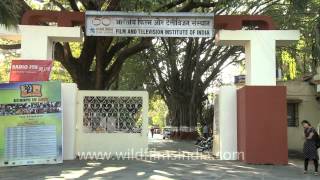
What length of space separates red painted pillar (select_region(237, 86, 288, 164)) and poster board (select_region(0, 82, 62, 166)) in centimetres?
556

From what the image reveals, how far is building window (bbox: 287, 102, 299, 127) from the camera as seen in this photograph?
2695 centimetres

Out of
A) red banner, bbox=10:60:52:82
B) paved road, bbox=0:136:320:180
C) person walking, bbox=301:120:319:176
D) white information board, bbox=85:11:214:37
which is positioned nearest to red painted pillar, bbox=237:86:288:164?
paved road, bbox=0:136:320:180

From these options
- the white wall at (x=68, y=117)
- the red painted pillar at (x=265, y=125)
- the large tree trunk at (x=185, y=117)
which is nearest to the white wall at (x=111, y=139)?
the white wall at (x=68, y=117)

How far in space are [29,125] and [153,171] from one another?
3.90 metres

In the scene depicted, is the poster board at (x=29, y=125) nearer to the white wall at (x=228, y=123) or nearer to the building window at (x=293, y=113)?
the white wall at (x=228, y=123)

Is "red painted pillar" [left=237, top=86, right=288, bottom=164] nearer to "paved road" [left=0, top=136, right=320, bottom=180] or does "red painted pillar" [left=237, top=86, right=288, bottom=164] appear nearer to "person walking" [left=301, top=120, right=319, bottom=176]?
"paved road" [left=0, top=136, right=320, bottom=180]

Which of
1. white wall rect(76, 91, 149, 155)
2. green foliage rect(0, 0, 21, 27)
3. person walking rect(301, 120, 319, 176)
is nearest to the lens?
green foliage rect(0, 0, 21, 27)

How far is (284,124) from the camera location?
639 inches

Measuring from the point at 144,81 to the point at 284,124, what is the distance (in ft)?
73.7

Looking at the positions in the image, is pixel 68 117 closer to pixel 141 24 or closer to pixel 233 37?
pixel 141 24

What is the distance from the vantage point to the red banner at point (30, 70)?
15.9 meters

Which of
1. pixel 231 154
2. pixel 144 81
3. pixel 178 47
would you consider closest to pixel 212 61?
pixel 178 47

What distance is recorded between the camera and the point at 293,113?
2712 centimetres

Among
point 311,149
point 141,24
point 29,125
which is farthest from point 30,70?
point 311,149
